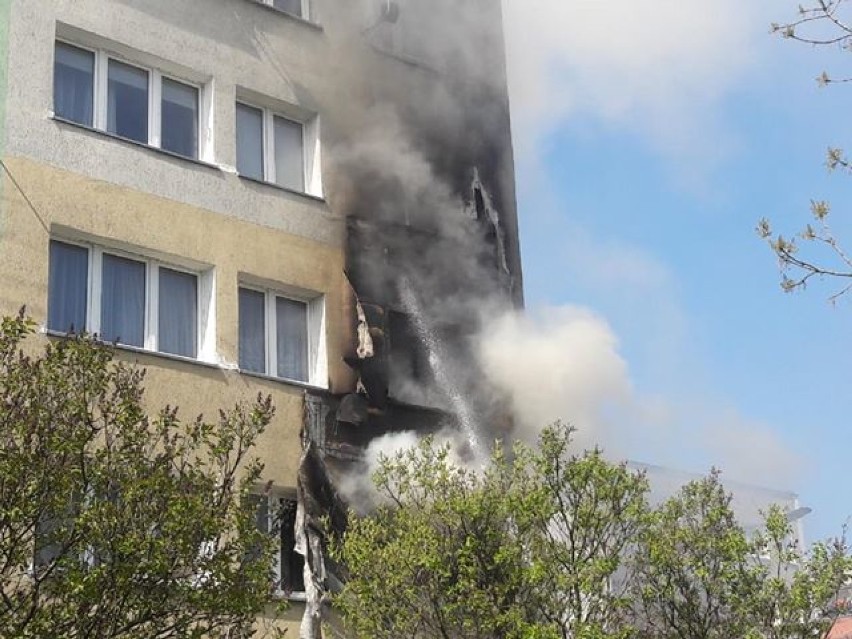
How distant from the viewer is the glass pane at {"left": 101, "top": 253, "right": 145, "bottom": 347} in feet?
51.1

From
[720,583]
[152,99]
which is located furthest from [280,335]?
[720,583]

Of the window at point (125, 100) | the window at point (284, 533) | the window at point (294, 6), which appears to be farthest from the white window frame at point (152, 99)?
the window at point (284, 533)

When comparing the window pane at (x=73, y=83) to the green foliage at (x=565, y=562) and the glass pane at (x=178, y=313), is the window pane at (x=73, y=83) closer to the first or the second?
the glass pane at (x=178, y=313)

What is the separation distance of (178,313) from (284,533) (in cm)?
292

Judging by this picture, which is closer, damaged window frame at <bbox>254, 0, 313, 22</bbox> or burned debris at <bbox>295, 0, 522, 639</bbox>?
burned debris at <bbox>295, 0, 522, 639</bbox>

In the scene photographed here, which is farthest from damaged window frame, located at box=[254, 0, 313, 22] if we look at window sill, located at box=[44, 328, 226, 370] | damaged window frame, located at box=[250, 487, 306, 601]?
damaged window frame, located at box=[250, 487, 306, 601]

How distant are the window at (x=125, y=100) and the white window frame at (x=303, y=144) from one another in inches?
36.1

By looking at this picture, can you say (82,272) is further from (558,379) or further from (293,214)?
(558,379)

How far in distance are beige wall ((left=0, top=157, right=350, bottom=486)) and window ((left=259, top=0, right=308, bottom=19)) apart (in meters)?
3.48

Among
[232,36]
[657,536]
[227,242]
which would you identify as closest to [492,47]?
[232,36]

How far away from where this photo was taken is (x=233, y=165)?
56.6ft

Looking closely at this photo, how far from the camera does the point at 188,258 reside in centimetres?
1627

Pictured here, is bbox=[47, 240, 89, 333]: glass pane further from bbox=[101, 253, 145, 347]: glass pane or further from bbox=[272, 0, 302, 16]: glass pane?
bbox=[272, 0, 302, 16]: glass pane

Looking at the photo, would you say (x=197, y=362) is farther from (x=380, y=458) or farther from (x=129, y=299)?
(x=380, y=458)
